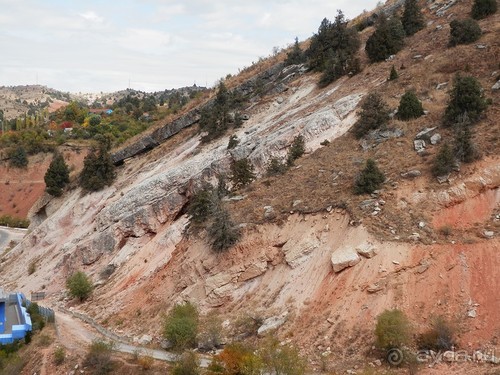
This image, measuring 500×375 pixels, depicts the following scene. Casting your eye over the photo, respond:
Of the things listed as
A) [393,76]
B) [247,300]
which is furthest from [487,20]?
[247,300]

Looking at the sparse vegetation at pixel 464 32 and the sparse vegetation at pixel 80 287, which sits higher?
the sparse vegetation at pixel 464 32

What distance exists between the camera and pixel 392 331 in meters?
16.8

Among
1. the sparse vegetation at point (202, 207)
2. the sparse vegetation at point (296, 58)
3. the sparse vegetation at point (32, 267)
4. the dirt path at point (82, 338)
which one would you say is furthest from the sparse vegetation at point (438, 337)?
the sparse vegetation at point (296, 58)

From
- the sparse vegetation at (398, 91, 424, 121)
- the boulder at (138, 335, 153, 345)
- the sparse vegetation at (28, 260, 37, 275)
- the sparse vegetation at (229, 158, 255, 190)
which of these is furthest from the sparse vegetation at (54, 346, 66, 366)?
the sparse vegetation at (398, 91, 424, 121)

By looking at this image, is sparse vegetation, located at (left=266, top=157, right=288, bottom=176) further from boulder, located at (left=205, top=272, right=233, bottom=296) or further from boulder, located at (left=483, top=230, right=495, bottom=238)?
boulder, located at (left=483, top=230, right=495, bottom=238)

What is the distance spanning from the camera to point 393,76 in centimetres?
3244

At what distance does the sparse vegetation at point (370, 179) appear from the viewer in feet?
75.0

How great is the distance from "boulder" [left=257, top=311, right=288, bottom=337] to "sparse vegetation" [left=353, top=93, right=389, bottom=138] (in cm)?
1202

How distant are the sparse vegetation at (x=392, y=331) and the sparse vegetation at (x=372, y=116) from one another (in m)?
13.1

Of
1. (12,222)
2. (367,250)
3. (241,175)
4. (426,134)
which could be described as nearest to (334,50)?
(241,175)

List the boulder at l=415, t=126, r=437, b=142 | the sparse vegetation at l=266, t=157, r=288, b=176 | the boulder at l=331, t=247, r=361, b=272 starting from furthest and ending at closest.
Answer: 1. the sparse vegetation at l=266, t=157, r=288, b=176
2. the boulder at l=415, t=126, r=437, b=142
3. the boulder at l=331, t=247, r=361, b=272

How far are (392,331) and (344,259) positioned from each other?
4368mm

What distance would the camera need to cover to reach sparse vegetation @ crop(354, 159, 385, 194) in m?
22.9

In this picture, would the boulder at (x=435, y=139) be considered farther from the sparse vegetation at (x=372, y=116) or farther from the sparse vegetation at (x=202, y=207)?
the sparse vegetation at (x=202, y=207)
